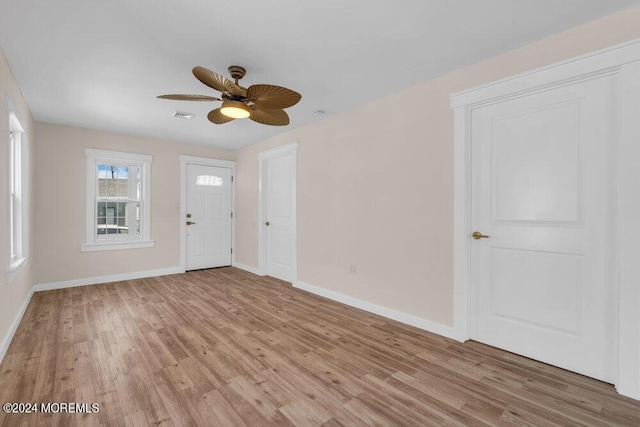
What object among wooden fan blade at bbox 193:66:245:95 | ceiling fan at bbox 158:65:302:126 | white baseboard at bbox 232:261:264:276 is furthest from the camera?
white baseboard at bbox 232:261:264:276

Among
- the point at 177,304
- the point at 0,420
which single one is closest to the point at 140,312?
the point at 177,304

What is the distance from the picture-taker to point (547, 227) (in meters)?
2.32

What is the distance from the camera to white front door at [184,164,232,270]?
5844 millimetres

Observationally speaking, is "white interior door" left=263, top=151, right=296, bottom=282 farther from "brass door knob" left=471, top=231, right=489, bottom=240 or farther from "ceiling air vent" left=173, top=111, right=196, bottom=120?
"brass door knob" left=471, top=231, right=489, bottom=240

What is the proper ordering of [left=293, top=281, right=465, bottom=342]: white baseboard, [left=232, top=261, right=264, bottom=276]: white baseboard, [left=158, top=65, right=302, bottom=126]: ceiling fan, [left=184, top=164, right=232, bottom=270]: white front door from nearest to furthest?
1. [left=158, top=65, right=302, bottom=126]: ceiling fan
2. [left=293, top=281, right=465, bottom=342]: white baseboard
3. [left=232, top=261, right=264, bottom=276]: white baseboard
4. [left=184, top=164, right=232, bottom=270]: white front door

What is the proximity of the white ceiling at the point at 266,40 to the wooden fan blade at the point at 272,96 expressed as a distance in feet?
1.24

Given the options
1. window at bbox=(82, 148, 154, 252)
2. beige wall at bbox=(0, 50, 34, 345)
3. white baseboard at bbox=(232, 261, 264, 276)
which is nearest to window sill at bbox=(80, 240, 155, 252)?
window at bbox=(82, 148, 154, 252)

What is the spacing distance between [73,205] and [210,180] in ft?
7.36

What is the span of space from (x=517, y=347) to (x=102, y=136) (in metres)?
6.28

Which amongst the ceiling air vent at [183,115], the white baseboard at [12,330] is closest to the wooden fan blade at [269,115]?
the ceiling air vent at [183,115]

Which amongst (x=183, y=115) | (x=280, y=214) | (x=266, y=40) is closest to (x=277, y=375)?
(x=266, y=40)

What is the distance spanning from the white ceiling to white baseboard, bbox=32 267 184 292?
2.75 metres

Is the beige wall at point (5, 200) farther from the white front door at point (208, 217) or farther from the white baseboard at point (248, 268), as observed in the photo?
the white baseboard at point (248, 268)

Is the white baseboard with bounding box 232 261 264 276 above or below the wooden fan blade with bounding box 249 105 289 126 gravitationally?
below
